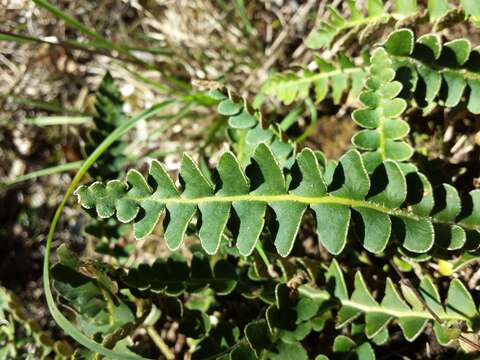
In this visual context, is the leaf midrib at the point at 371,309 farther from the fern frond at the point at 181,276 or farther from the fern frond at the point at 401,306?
the fern frond at the point at 181,276

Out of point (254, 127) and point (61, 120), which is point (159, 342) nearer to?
point (254, 127)

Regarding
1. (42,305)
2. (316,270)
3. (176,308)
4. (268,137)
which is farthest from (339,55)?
(42,305)

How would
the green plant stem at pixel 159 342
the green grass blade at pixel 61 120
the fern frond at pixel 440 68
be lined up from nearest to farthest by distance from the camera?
the fern frond at pixel 440 68, the green plant stem at pixel 159 342, the green grass blade at pixel 61 120

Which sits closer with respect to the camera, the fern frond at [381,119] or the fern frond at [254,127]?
the fern frond at [381,119]

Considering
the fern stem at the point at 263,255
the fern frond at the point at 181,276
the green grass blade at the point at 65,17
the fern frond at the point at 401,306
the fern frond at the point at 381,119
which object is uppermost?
the fern frond at the point at 381,119

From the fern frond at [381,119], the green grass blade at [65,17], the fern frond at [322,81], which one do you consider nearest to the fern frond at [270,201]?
the fern frond at [381,119]

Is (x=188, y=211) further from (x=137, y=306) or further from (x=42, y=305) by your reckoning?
(x=42, y=305)
